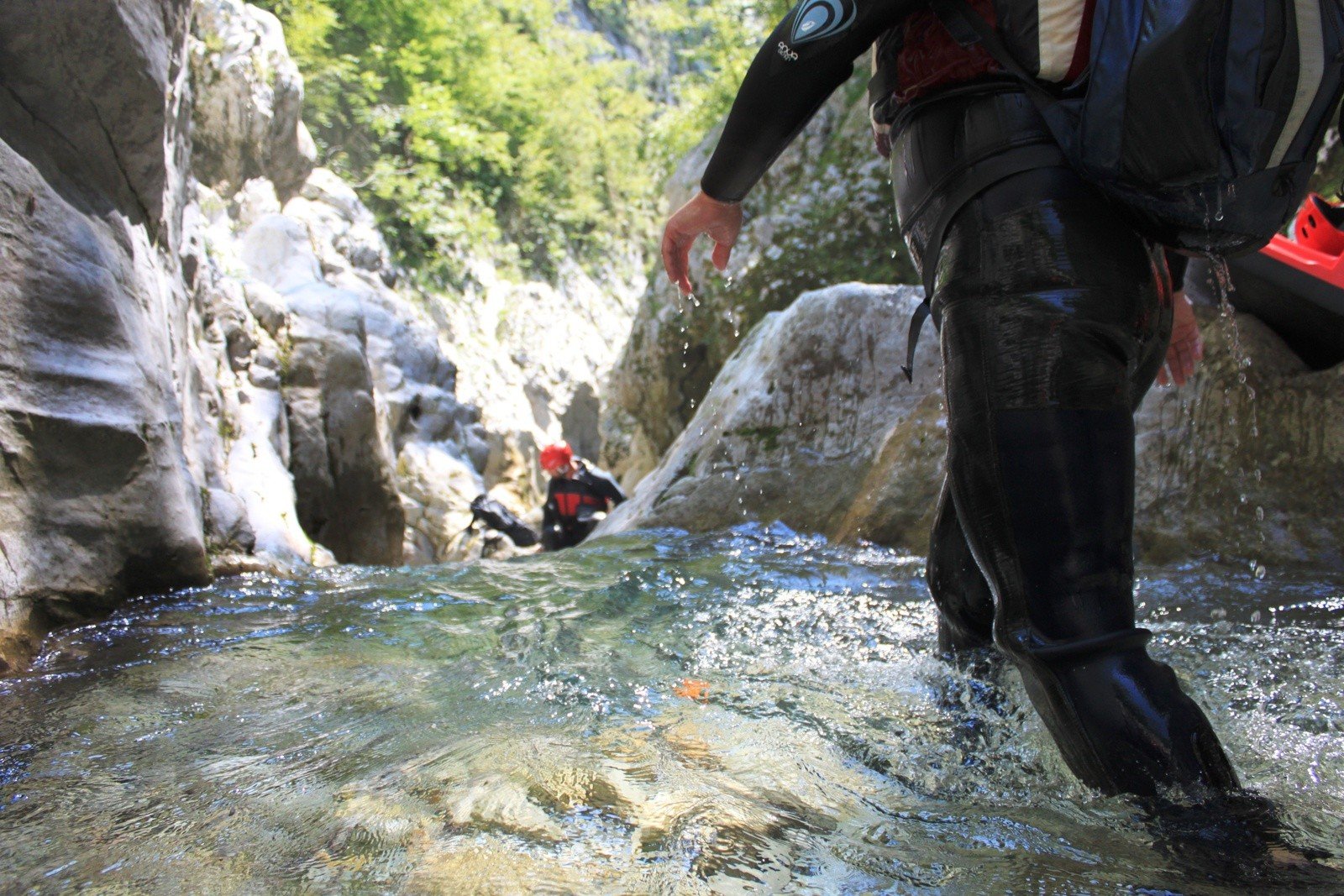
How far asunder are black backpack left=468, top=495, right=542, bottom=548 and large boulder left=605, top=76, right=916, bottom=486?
1.64 meters

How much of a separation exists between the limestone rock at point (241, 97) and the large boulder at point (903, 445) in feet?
30.0

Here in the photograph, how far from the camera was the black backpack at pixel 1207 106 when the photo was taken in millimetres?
1096

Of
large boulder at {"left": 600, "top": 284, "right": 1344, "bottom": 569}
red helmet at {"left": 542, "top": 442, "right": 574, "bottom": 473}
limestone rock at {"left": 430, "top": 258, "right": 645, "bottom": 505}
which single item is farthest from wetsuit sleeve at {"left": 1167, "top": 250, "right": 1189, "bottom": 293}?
limestone rock at {"left": 430, "top": 258, "right": 645, "bottom": 505}

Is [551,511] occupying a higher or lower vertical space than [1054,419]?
lower

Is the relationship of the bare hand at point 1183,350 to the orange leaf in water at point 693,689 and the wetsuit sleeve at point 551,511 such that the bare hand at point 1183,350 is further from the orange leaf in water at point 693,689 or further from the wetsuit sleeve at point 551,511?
the wetsuit sleeve at point 551,511

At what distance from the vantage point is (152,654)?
2062 millimetres

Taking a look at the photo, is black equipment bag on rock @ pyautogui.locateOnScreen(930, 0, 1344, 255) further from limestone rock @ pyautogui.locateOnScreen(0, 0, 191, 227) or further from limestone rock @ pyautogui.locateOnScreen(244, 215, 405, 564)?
limestone rock @ pyautogui.locateOnScreen(244, 215, 405, 564)

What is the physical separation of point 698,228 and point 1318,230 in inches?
105

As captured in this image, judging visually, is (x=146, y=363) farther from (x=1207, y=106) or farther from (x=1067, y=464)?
(x=1207, y=106)

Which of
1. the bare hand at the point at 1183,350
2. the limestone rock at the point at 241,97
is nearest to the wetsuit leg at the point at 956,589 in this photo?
the bare hand at the point at 1183,350

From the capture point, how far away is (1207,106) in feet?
3.64

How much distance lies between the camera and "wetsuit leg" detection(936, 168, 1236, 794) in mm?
1168

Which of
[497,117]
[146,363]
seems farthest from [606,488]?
[497,117]

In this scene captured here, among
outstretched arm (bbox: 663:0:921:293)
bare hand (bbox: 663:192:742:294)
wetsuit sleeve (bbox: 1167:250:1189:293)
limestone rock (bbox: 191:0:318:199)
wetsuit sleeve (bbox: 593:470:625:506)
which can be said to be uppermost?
limestone rock (bbox: 191:0:318:199)
